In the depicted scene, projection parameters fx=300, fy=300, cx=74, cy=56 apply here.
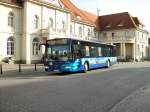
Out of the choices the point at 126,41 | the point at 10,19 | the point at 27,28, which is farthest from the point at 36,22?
the point at 126,41

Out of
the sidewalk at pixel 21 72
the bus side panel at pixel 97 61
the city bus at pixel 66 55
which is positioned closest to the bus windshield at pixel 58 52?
the city bus at pixel 66 55

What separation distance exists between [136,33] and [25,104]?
64.5 m

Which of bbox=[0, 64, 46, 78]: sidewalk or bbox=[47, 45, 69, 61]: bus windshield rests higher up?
bbox=[47, 45, 69, 61]: bus windshield

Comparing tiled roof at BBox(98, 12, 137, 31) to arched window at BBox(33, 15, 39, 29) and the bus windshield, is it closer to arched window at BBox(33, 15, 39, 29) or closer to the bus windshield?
arched window at BBox(33, 15, 39, 29)

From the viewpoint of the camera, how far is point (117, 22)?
74.1 m

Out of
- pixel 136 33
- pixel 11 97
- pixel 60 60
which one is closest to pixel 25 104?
pixel 11 97

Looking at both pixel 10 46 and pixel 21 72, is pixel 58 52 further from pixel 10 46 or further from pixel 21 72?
pixel 10 46

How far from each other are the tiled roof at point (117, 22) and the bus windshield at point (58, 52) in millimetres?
50349

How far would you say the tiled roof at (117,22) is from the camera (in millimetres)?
71669

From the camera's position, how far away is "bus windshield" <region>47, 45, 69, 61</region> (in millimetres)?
22256

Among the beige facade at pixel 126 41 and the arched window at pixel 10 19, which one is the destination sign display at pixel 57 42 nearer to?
the arched window at pixel 10 19

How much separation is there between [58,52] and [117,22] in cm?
5353

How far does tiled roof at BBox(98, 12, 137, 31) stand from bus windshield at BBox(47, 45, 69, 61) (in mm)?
50349

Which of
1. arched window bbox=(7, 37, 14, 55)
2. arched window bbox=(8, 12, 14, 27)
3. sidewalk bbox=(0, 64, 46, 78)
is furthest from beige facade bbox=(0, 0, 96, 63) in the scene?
sidewalk bbox=(0, 64, 46, 78)
